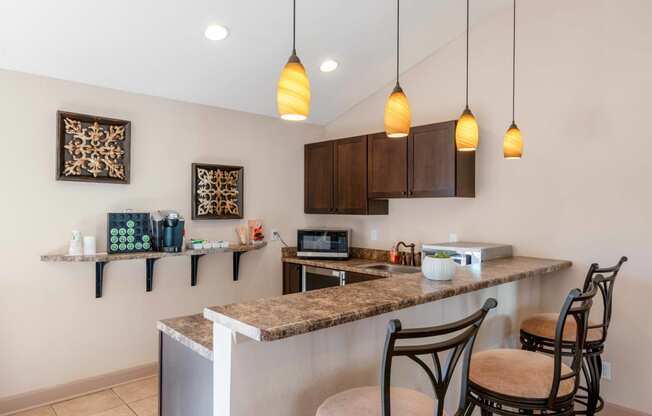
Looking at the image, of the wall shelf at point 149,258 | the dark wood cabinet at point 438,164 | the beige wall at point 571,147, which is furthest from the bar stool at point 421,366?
the wall shelf at point 149,258

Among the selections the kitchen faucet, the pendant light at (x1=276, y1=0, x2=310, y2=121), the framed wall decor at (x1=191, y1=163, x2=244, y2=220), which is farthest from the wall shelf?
the pendant light at (x1=276, y1=0, x2=310, y2=121)

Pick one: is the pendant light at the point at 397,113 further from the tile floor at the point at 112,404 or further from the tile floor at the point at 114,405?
the tile floor at the point at 112,404

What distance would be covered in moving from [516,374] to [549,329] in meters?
0.75

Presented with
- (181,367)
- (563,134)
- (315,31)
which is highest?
(315,31)

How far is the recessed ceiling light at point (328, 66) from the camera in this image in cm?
377

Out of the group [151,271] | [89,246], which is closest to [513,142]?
[151,271]

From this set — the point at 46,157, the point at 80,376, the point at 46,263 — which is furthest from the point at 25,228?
the point at 80,376

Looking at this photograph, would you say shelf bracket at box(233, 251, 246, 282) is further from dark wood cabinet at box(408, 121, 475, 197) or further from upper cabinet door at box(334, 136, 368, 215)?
dark wood cabinet at box(408, 121, 475, 197)

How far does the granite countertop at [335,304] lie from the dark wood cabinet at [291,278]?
2233 mm

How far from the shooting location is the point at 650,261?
2762mm

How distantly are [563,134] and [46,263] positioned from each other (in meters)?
3.91

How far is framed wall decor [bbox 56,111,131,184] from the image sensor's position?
318cm

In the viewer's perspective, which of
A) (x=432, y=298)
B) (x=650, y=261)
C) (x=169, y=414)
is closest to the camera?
(x=432, y=298)

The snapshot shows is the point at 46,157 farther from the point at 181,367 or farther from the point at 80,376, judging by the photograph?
the point at 181,367
